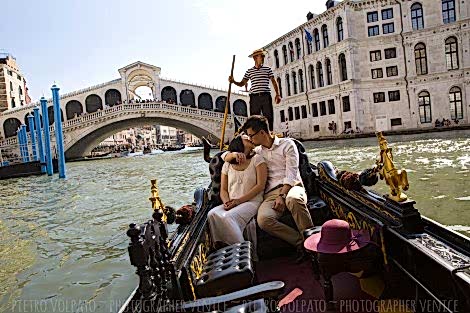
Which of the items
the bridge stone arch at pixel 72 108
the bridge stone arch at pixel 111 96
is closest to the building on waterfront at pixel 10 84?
the bridge stone arch at pixel 72 108

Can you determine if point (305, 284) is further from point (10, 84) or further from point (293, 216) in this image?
point (10, 84)

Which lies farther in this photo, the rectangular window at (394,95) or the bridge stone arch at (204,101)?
the bridge stone arch at (204,101)

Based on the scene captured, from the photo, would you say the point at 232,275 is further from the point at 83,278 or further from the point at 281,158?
the point at 83,278

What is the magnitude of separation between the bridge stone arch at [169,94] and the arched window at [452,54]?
58.2 feet

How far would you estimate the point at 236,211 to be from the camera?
207 cm

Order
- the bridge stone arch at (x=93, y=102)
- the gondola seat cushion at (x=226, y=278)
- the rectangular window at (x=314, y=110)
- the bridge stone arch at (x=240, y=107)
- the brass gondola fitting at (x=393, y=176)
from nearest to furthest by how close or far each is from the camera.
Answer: the gondola seat cushion at (x=226, y=278) < the brass gondola fitting at (x=393, y=176) < the rectangular window at (x=314, y=110) < the bridge stone arch at (x=93, y=102) < the bridge stone arch at (x=240, y=107)

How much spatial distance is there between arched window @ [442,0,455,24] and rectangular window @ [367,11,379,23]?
2849mm

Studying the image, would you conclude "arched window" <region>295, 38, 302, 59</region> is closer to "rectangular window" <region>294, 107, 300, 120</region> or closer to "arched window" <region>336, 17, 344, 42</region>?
"arched window" <region>336, 17, 344, 42</region>

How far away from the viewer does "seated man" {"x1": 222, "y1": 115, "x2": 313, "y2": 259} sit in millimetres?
2082

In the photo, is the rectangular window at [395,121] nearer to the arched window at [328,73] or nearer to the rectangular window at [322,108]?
the rectangular window at [322,108]

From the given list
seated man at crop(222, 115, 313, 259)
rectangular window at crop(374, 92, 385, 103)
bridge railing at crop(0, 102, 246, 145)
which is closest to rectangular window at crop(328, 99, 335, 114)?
rectangular window at crop(374, 92, 385, 103)

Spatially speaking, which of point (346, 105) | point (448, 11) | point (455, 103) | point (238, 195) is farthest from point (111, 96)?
point (238, 195)

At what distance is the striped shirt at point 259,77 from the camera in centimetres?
325

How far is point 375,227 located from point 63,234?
369 cm
